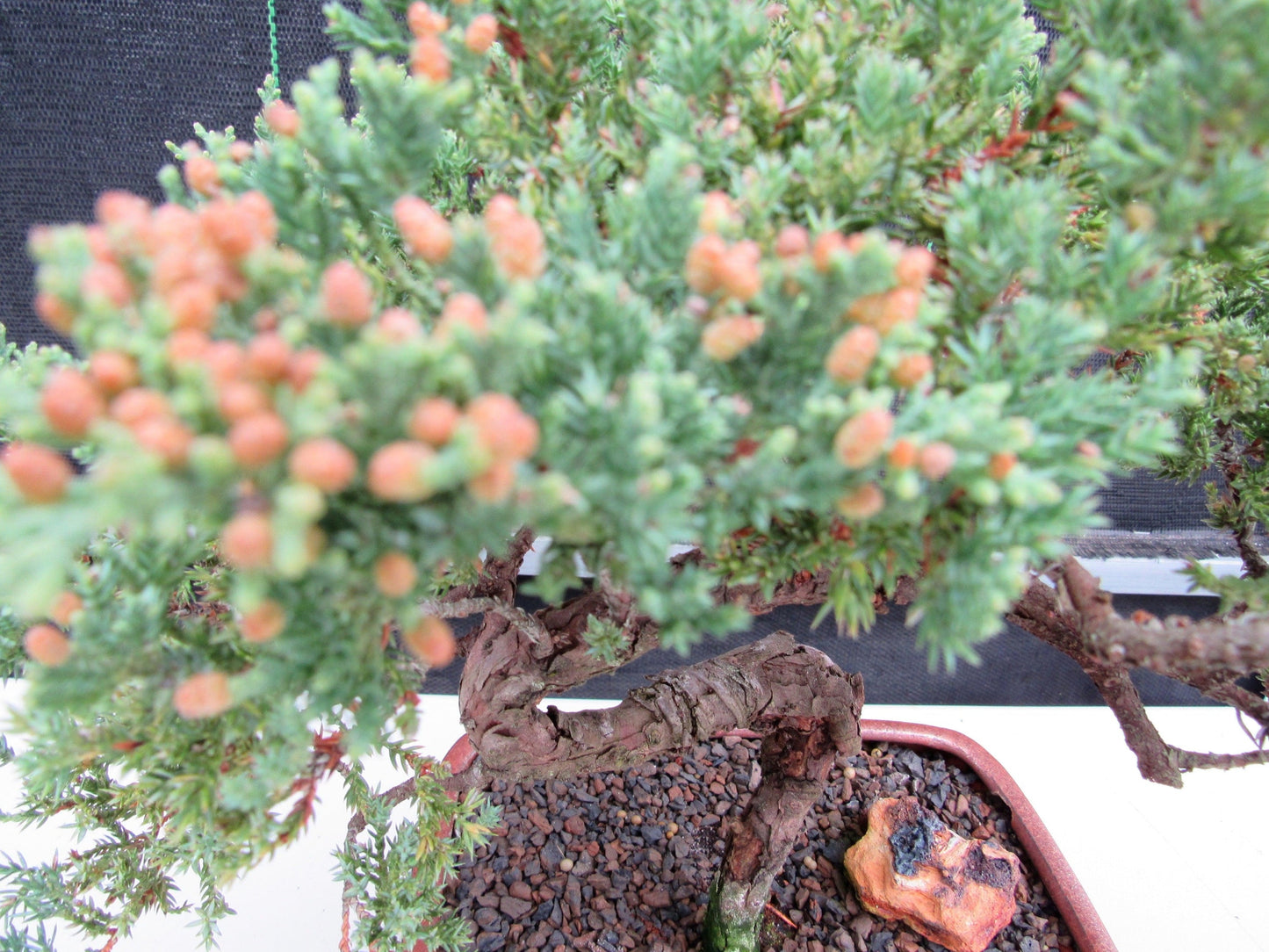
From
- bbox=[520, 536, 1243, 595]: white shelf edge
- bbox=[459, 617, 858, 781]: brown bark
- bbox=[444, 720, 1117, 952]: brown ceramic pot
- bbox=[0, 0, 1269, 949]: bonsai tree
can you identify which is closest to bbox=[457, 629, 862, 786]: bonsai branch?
bbox=[459, 617, 858, 781]: brown bark

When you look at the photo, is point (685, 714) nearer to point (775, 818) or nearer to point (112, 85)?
point (775, 818)

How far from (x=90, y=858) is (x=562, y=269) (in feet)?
2.40

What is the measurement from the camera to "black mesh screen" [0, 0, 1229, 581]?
1.23m

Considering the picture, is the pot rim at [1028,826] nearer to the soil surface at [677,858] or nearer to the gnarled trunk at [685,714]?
the soil surface at [677,858]

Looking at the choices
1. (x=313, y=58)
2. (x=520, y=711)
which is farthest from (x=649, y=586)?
(x=313, y=58)

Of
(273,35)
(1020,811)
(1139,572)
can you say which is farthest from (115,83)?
(1139,572)

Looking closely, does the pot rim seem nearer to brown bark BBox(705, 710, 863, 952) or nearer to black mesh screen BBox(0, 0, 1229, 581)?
brown bark BBox(705, 710, 863, 952)

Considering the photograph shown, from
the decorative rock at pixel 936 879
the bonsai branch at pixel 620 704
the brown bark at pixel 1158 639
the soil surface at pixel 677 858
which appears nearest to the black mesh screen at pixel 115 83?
the bonsai branch at pixel 620 704

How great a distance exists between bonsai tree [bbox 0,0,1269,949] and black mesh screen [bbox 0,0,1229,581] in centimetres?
89

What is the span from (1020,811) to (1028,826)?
2 centimetres

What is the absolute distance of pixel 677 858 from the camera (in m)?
1.05

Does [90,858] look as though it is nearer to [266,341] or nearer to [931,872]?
[266,341]

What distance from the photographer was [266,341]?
0.26m

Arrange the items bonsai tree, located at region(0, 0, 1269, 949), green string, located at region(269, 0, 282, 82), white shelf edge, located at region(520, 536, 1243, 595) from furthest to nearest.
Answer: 1. white shelf edge, located at region(520, 536, 1243, 595)
2. green string, located at region(269, 0, 282, 82)
3. bonsai tree, located at region(0, 0, 1269, 949)
